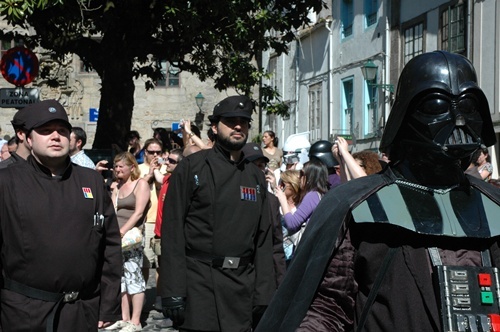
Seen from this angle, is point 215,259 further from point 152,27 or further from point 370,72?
point 370,72

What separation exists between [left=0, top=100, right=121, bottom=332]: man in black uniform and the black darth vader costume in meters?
2.55

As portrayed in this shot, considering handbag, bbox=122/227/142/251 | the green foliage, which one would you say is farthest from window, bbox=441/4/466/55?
handbag, bbox=122/227/142/251

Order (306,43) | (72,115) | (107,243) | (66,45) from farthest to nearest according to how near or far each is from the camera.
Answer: (72,115), (306,43), (66,45), (107,243)

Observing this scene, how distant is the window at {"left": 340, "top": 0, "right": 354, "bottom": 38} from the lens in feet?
87.9

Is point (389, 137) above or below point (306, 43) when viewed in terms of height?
below

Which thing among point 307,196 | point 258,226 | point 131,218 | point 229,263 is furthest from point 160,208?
point 229,263

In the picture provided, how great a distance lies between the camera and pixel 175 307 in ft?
20.6

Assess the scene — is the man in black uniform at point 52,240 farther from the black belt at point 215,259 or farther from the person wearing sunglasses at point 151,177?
the person wearing sunglasses at point 151,177

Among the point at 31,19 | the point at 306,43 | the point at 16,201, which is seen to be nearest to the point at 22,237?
the point at 16,201

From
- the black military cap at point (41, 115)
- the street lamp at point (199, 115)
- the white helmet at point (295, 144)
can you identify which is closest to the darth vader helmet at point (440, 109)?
the black military cap at point (41, 115)

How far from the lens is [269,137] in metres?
15.1

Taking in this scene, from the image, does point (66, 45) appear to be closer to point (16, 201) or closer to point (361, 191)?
point (16, 201)

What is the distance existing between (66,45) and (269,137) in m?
3.64

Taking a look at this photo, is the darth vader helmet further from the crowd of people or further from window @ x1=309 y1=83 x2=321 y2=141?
window @ x1=309 y1=83 x2=321 y2=141
